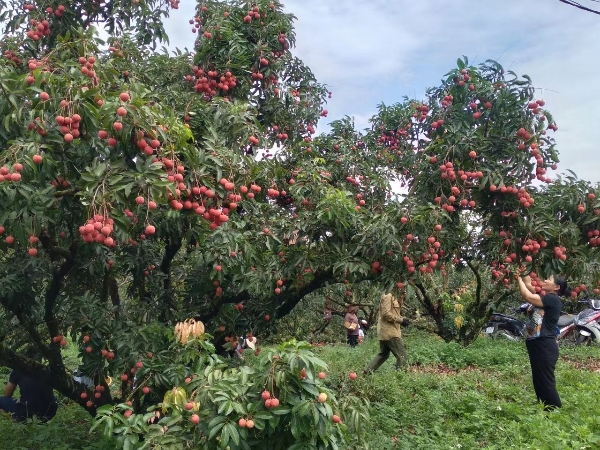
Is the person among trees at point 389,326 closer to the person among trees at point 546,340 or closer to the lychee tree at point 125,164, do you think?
the person among trees at point 546,340

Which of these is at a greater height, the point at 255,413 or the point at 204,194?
the point at 204,194

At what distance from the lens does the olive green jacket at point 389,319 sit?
712cm

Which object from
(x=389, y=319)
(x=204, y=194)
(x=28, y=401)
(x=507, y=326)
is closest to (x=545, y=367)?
(x=389, y=319)

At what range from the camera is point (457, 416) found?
5.21 m

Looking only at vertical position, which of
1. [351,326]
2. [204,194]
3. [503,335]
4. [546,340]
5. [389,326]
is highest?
[204,194]

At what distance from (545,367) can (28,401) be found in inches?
193

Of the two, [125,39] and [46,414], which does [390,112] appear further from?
[46,414]

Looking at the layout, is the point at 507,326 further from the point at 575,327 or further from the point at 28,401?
the point at 28,401

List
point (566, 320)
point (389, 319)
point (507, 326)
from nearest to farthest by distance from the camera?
point (389, 319) < point (566, 320) < point (507, 326)

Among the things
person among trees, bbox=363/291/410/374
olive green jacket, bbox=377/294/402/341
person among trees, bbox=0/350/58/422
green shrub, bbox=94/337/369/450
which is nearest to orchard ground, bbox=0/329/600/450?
person among trees, bbox=0/350/58/422

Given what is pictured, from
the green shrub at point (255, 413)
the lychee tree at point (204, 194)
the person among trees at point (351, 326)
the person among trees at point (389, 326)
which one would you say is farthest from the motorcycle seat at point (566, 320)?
the green shrub at point (255, 413)

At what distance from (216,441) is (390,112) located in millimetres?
4939

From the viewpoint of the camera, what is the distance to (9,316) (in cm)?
436

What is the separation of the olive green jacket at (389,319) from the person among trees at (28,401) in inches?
153
